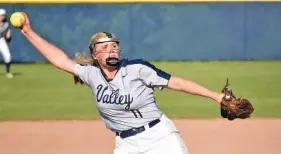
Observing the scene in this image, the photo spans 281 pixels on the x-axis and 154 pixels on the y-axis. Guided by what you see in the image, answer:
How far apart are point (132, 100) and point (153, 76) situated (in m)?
0.22

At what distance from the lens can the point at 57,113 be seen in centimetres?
1291

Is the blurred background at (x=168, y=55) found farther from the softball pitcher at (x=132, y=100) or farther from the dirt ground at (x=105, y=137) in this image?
the softball pitcher at (x=132, y=100)

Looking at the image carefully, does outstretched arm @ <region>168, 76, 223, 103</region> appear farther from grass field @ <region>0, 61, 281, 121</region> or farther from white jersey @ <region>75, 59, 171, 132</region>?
grass field @ <region>0, 61, 281, 121</region>

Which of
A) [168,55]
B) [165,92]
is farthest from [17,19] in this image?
[168,55]

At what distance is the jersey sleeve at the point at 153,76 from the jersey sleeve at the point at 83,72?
18.9 inches

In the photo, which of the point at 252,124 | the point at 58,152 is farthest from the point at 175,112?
the point at 58,152

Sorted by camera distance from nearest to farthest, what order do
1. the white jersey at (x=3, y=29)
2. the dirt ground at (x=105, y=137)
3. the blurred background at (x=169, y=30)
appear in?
the dirt ground at (x=105, y=137)
the white jersey at (x=3, y=29)
the blurred background at (x=169, y=30)

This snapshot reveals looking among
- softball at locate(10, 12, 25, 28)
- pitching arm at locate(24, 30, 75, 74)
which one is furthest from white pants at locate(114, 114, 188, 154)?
softball at locate(10, 12, 25, 28)

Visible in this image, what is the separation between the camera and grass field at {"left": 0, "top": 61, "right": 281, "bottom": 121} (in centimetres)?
1293

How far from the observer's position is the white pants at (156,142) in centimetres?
520

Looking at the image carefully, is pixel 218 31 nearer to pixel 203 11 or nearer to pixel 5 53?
pixel 203 11

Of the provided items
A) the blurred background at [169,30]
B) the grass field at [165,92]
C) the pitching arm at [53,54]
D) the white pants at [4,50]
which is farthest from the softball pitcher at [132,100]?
the blurred background at [169,30]

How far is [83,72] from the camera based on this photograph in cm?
550

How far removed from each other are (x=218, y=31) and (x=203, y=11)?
2.50ft
